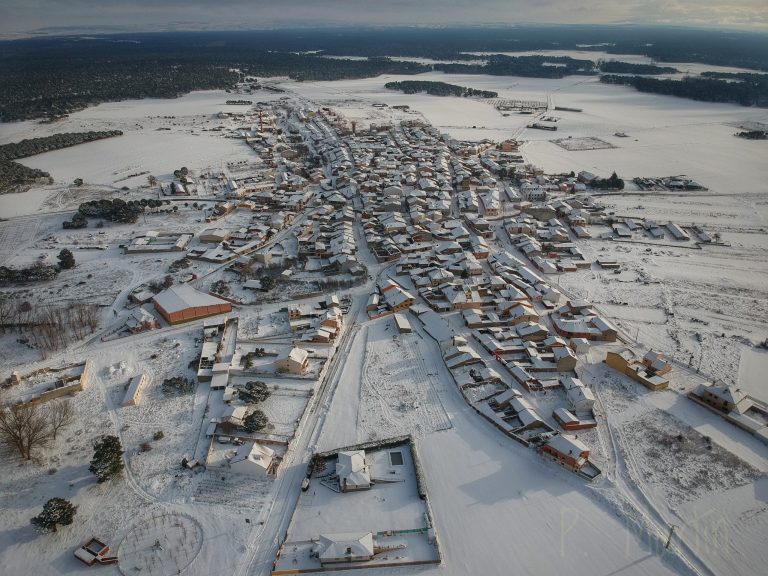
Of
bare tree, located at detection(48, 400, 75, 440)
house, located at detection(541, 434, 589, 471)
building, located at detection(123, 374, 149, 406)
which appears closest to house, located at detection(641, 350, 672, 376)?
house, located at detection(541, 434, 589, 471)

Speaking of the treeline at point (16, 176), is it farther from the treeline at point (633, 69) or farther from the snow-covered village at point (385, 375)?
the treeline at point (633, 69)

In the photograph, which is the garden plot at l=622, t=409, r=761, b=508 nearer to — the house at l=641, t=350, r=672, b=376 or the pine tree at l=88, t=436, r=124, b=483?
the house at l=641, t=350, r=672, b=376

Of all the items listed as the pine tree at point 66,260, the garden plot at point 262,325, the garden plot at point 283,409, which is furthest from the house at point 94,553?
the pine tree at point 66,260

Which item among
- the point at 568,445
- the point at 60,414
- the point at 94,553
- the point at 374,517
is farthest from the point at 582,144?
the point at 94,553

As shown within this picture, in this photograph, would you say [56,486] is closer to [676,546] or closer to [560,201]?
[676,546]

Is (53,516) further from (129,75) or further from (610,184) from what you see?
(129,75)

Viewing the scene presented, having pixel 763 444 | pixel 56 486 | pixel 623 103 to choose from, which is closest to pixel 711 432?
pixel 763 444
